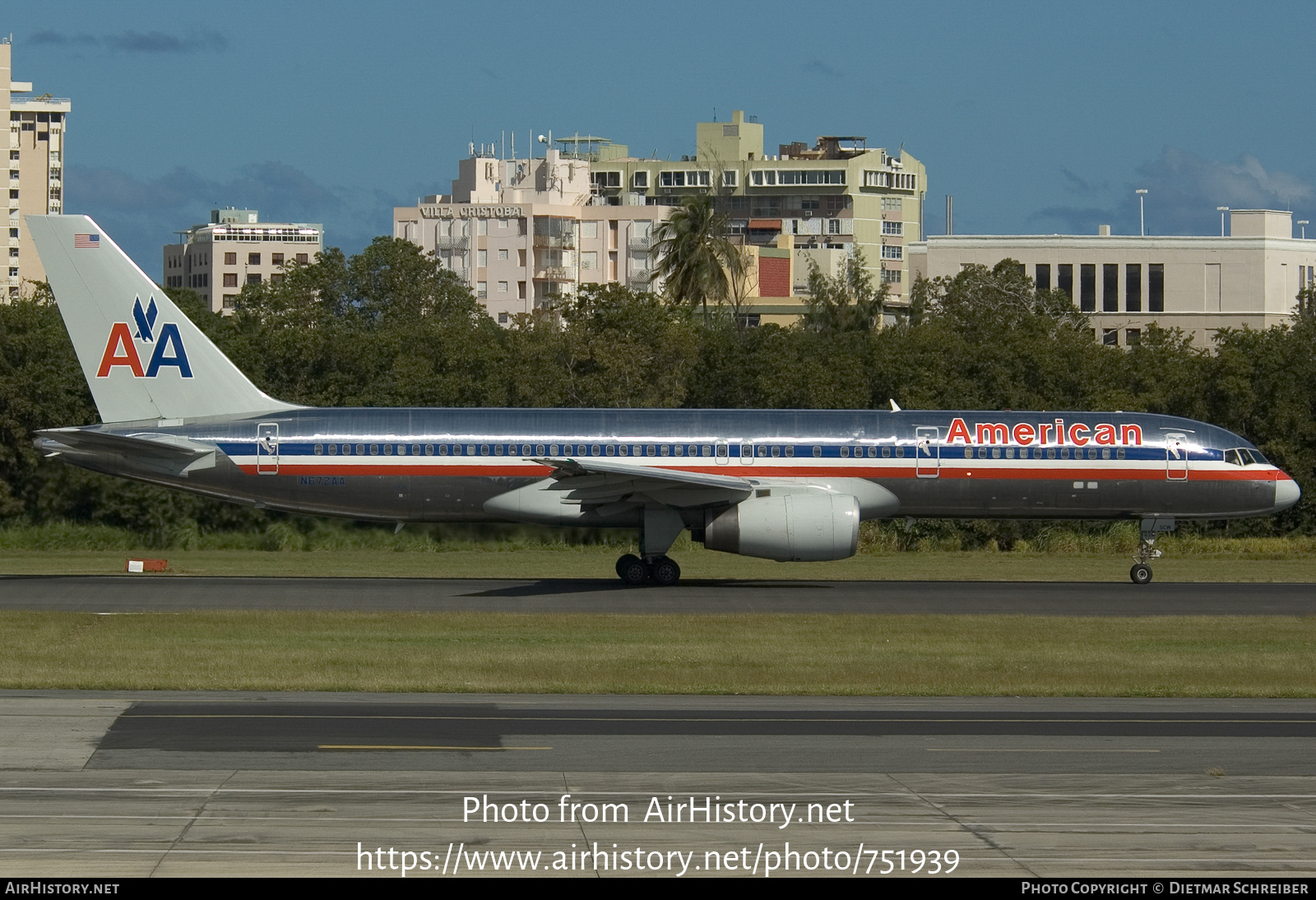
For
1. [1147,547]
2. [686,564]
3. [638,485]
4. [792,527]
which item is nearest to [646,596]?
[638,485]

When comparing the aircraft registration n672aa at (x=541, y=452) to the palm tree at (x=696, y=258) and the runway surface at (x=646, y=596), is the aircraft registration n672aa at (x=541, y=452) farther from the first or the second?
the palm tree at (x=696, y=258)

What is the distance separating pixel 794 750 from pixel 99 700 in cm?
888

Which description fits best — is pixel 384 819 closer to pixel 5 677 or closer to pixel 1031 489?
pixel 5 677

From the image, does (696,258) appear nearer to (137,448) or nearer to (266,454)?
(266,454)

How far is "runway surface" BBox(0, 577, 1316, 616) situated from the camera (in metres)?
32.9

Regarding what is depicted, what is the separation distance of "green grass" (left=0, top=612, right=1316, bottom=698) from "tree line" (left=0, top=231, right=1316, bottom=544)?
25.9m

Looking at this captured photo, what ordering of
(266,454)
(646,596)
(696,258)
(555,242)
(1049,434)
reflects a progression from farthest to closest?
(555,242), (696,258), (1049,434), (266,454), (646,596)

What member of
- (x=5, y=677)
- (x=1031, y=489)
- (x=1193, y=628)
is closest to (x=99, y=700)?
(x=5, y=677)

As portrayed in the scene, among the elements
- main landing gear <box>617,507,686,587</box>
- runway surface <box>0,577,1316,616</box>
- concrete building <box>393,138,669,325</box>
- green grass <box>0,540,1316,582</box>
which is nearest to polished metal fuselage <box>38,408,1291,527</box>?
main landing gear <box>617,507,686,587</box>

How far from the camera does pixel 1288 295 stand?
129 meters

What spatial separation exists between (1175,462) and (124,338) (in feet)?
82.2

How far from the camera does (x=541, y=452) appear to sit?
38250 mm

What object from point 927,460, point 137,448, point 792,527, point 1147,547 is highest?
point 137,448

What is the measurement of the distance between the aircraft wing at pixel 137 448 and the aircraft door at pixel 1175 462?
22.4 meters
